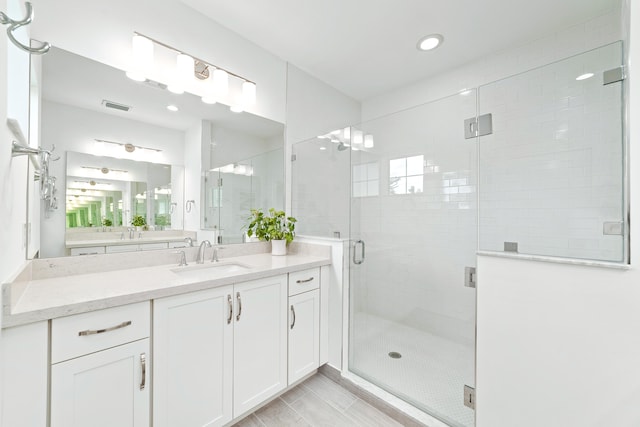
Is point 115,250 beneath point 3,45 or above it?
beneath

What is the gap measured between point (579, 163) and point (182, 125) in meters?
2.36

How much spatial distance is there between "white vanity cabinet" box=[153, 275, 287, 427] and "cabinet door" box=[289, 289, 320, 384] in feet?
0.23

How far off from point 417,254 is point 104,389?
1912 mm

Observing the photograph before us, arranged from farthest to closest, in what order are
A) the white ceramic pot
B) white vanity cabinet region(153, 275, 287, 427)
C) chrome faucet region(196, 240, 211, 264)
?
1. the white ceramic pot
2. chrome faucet region(196, 240, 211, 264)
3. white vanity cabinet region(153, 275, 287, 427)

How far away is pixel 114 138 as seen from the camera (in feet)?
5.22

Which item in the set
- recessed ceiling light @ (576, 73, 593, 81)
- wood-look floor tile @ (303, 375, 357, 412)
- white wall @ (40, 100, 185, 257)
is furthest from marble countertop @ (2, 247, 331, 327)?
recessed ceiling light @ (576, 73, 593, 81)

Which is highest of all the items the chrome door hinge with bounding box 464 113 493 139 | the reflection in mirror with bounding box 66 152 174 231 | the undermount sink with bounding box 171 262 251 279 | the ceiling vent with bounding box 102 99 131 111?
the ceiling vent with bounding box 102 99 131 111

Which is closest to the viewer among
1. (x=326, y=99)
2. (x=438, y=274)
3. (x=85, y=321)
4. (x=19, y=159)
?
(x=85, y=321)

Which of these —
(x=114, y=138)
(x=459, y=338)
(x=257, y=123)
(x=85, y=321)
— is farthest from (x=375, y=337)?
(x=114, y=138)

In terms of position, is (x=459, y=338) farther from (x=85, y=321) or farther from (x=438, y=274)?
(x=85, y=321)

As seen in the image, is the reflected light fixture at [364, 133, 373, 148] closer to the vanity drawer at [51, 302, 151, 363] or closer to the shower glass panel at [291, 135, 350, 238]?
the shower glass panel at [291, 135, 350, 238]

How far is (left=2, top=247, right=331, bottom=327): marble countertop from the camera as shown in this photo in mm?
908

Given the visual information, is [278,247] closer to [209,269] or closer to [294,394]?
[209,269]

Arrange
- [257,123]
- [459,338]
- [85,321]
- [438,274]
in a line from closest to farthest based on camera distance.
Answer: [85,321] → [459,338] → [438,274] → [257,123]
